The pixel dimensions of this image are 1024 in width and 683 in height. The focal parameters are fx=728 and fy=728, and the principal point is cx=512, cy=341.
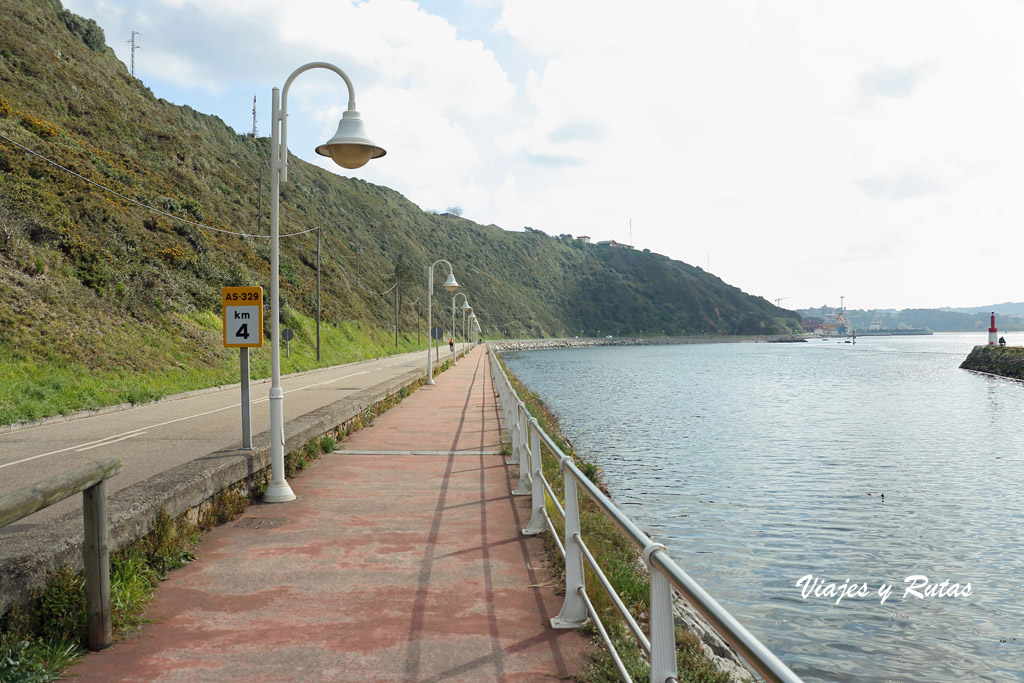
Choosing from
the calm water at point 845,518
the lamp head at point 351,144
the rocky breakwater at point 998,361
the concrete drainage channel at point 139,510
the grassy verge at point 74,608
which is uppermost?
the lamp head at point 351,144

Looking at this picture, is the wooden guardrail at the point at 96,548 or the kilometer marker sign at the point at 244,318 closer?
the wooden guardrail at the point at 96,548

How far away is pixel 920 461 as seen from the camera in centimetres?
1838

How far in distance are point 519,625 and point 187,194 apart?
164 feet

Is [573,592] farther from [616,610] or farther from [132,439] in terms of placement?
[132,439]

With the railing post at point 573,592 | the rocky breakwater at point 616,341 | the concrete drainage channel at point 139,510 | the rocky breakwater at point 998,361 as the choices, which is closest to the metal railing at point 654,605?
the railing post at point 573,592

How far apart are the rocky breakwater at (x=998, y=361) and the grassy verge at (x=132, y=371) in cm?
4346

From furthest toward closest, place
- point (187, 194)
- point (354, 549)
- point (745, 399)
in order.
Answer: point (187, 194) → point (745, 399) → point (354, 549)

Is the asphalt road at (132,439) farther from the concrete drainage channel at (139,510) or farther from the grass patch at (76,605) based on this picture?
the grass patch at (76,605)

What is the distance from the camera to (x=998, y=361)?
170ft

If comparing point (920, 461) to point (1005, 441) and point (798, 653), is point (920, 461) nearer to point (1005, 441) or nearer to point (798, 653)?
point (1005, 441)

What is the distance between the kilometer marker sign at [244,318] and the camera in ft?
27.8

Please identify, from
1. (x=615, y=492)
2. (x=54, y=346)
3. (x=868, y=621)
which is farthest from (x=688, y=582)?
(x=54, y=346)

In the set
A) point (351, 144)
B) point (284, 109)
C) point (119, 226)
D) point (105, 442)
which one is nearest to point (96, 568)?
point (351, 144)

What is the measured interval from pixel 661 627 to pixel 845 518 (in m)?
11.1
